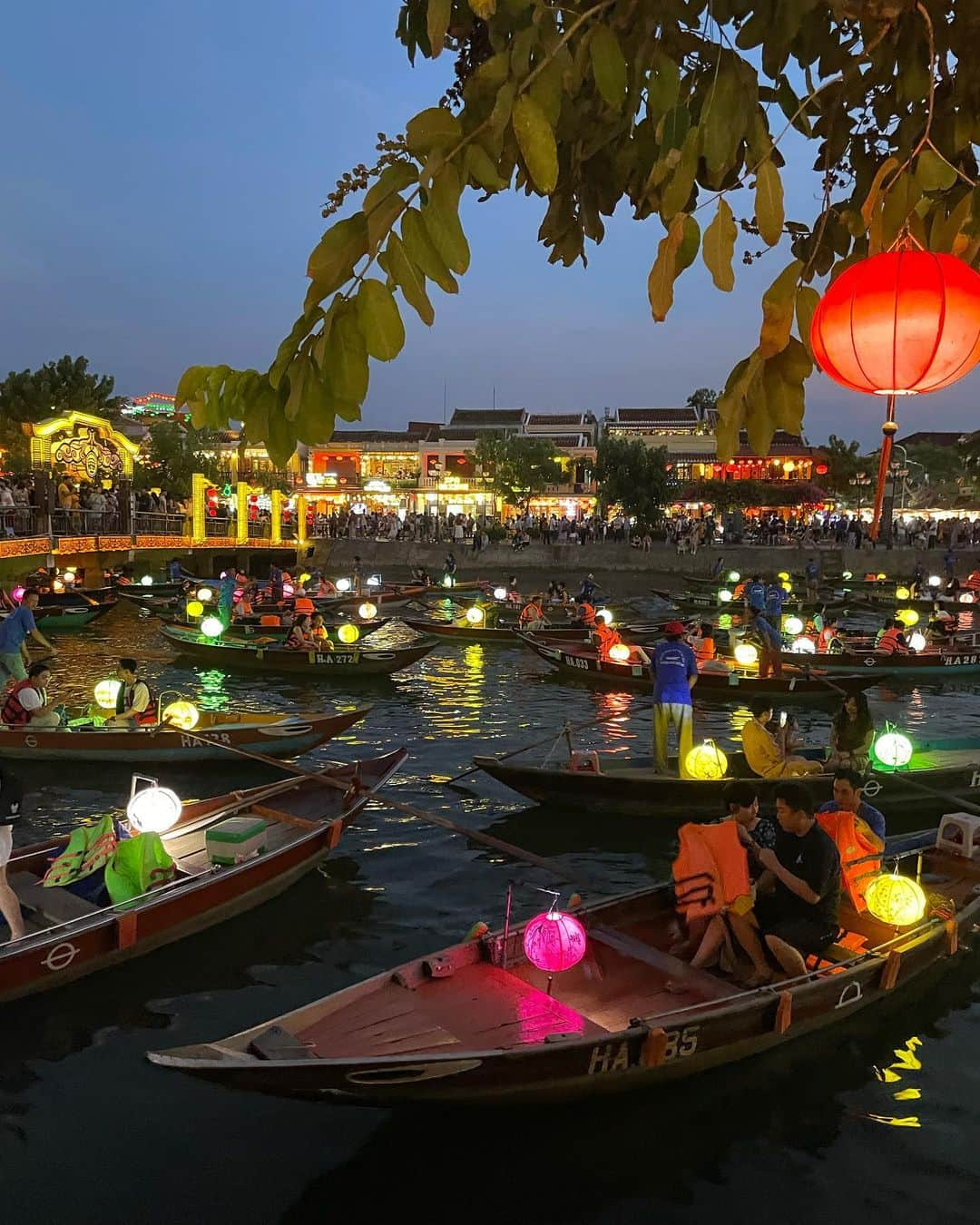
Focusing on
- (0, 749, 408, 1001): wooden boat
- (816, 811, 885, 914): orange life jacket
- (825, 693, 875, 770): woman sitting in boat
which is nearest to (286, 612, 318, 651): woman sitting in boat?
(0, 749, 408, 1001): wooden boat

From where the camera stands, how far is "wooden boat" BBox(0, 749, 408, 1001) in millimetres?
7352

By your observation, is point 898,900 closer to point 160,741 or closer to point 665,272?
point 665,272

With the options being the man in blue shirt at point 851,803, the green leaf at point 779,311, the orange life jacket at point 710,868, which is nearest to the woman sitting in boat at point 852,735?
the man in blue shirt at point 851,803

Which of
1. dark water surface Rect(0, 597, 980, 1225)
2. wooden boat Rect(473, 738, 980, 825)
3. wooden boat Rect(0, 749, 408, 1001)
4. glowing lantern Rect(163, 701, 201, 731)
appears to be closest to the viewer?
dark water surface Rect(0, 597, 980, 1225)

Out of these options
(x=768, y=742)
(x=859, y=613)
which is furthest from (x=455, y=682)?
(x=859, y=613)

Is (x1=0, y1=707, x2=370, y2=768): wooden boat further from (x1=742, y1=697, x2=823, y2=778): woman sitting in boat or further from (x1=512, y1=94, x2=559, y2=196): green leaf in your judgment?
(x1=512, y1=94, x2=559, y2=196): green leaf

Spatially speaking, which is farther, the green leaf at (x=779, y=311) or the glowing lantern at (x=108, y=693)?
the glowing lantern at (x=108, y=693)

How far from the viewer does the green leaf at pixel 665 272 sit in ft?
8.95

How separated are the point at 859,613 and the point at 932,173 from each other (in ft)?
124

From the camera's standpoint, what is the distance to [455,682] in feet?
71.8

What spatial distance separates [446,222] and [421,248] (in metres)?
0.09

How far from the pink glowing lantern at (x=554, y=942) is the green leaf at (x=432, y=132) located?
5.30 m

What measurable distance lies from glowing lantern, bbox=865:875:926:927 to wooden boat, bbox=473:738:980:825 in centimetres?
351

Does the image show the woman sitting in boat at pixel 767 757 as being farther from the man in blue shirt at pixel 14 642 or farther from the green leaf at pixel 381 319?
the man in blue shirt at pixel 14 642
